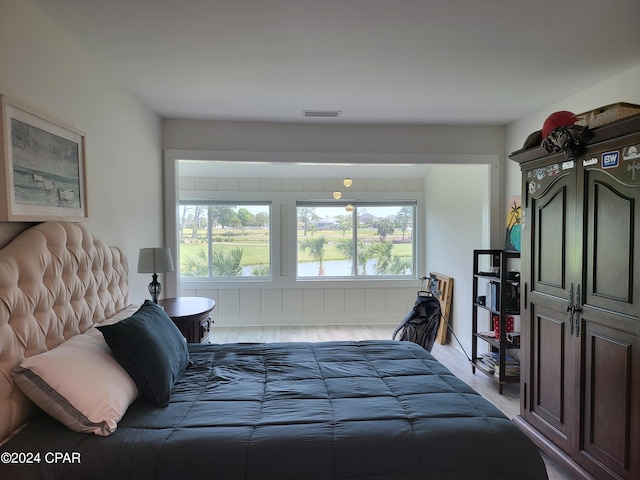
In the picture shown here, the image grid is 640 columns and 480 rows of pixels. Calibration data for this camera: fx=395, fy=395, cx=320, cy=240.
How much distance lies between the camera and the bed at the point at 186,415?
1.42 metres

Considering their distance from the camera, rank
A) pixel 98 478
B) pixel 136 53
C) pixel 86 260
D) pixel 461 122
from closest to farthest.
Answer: pixel 98 478 → pixel 86 260 → pixel 136 53 → pixel 461 122

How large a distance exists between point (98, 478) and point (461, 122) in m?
3.97

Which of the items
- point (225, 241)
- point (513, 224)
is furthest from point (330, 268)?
point (513, 224)

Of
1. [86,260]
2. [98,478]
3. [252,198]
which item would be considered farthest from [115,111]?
[252,198]

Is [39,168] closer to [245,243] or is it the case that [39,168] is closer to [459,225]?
[245,243]

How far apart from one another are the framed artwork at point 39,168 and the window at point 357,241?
3933 mm

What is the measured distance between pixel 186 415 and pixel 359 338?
3841 mm

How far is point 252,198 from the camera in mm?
5840

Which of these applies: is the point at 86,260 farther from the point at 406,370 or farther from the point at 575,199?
the point at 575,199

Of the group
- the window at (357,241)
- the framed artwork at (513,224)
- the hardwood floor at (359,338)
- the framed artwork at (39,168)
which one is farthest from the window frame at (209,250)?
the framed artwork at (39,168)

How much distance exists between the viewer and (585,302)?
7.30 feet

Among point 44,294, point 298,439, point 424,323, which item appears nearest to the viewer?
point 298,439

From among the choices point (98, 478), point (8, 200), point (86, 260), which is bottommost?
point (98, 478)

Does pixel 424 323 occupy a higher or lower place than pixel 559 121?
lower
